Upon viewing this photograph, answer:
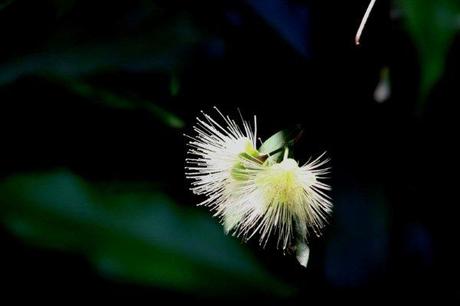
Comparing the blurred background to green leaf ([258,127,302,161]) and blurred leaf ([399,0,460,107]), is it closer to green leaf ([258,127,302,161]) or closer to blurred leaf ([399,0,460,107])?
green leaf ([258,127,302,161])

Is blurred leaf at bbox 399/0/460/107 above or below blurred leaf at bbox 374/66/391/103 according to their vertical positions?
below

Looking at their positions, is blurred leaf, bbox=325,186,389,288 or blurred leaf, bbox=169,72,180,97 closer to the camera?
blurred leaf, bbox=325,186,389,288

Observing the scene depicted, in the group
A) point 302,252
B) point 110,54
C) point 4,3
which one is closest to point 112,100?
point 110,54

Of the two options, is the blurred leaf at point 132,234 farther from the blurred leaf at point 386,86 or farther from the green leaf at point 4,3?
the blurred leaf at point 386,86

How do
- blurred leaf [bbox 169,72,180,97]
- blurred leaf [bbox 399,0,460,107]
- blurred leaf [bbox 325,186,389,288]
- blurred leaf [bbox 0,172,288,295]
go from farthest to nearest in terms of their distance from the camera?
blurred leaf [bbox 169,72,180,97] < blurred leaf [bbox 325,186,389,288] < blurred leaf [bbox 0,172,288,295] < blurred leaf [bbox 399,0,460,107]

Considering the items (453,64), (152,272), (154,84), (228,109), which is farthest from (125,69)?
(453,64)

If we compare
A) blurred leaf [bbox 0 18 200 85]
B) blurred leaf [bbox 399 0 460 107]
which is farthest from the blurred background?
blurred leaf [bbox 399 0 460 107]
